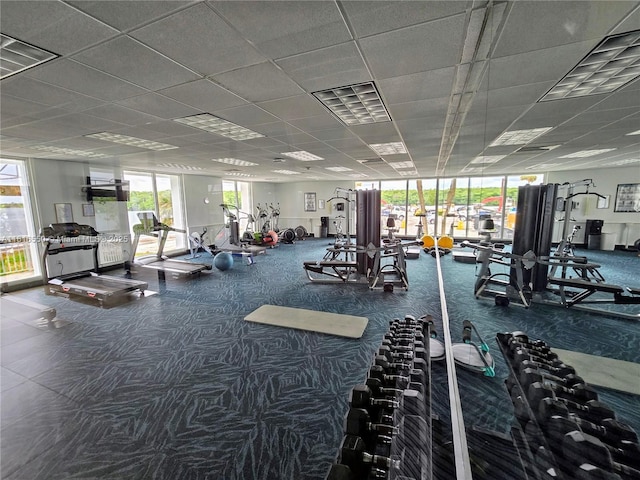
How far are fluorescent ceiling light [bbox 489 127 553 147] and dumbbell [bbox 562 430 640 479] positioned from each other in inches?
162

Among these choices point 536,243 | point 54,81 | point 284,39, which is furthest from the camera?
point 536,243

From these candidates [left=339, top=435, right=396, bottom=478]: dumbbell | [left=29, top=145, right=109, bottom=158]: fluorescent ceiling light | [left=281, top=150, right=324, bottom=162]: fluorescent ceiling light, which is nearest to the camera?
[left=339, top=435, right=396, bottom=478]: dumbbell

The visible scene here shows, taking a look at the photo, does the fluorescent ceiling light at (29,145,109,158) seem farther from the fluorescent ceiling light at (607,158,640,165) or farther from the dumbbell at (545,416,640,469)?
the fluorescent ceiling light at (607,158,640,165)

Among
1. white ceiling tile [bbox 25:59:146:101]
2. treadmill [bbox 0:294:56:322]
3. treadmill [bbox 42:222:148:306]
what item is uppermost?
white ceiling tile [bbox 25:59:146:101]

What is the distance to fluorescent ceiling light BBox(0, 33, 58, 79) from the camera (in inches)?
66.2

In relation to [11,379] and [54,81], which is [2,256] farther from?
[54,81]

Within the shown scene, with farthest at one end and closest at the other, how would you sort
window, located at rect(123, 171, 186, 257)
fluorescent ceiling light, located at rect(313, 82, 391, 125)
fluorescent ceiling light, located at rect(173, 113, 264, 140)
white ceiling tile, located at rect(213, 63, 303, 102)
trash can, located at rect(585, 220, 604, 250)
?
window, located at rect(123, 171, 186, 257) < trash can, located at rect(585, 220, 604, 250) < fluorescent ceiling light, located at rect(173, 113, 264, 140) < fluorescent ceiling light, located at rect(313, 82, 391, 125) < white ceiling tile, located at rect(213, 63, 303, 102)

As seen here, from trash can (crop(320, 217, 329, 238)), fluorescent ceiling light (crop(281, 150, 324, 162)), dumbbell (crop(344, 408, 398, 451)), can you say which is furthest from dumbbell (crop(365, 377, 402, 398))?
trash can (crop(320, 217, 329, 238))

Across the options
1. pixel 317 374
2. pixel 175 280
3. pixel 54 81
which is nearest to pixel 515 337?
pixel 317 374

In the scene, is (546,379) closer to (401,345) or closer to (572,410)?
(572,410)

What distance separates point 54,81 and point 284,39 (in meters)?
2.03

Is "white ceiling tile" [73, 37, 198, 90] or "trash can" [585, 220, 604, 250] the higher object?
"white ceiling tile" [73, 37, 198, 90]

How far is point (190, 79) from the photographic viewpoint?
221 cm

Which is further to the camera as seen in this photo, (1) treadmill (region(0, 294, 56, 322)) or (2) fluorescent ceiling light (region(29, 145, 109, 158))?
(2) fluorescent ceiling light (region(29, 145, 109, 158))
